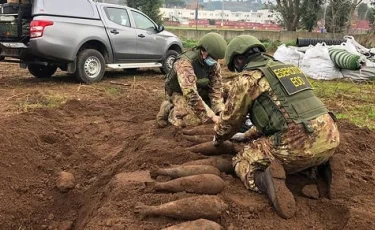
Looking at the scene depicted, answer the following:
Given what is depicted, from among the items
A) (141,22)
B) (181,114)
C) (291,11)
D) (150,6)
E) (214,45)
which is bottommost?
(181,114)

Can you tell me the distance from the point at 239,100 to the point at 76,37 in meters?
6.48

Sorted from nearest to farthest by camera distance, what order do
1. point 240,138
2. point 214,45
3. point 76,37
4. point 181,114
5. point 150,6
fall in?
point 240,138 → point 214,45 → point 181,114 → point 76,37 → point 150,6

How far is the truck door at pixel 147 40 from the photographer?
11095mm

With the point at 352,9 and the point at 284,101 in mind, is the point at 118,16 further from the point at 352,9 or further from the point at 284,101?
the point at 352,9

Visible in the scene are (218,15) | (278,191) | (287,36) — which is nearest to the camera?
(278,191)

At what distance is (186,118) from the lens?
5.71 metres

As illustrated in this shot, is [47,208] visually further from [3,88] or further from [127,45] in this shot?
[127,45]

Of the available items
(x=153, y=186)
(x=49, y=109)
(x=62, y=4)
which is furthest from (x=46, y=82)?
(x=153, y=186)

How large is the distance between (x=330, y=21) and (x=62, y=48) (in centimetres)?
1703

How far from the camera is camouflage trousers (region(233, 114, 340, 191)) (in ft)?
11.2

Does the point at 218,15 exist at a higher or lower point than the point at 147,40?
higher

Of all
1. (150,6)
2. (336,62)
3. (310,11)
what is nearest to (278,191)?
(336,62)

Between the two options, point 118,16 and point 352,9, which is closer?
point 118,16

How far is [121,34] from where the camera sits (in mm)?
10531
